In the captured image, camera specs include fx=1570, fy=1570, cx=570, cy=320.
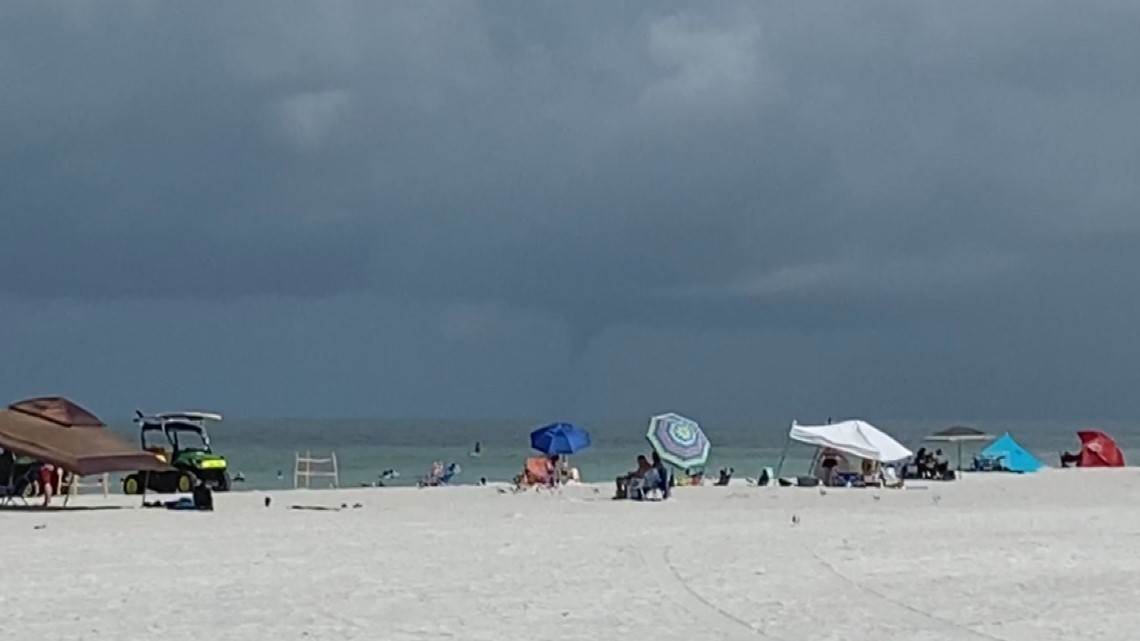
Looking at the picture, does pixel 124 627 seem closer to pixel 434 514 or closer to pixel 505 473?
pixel 434 514

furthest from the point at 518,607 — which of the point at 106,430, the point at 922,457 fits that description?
the point at 922,457

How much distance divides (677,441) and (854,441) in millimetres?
3520

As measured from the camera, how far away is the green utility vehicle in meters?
28.1

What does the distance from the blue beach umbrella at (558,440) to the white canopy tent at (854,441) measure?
4.60 meters

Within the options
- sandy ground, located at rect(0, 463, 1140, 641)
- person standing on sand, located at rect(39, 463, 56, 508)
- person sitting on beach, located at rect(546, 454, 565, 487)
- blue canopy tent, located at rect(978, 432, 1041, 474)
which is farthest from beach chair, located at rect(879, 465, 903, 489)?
person standing on sand, located at rect(39, 463, 56, 508)

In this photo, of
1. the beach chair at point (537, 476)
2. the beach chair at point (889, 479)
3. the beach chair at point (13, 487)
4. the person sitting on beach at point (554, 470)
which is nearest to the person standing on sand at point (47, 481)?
the beach chair at point (13, 487)

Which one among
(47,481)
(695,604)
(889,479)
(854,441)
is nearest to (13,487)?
(47,481)

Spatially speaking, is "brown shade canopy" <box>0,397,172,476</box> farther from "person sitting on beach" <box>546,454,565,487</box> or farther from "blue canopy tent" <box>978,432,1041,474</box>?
"blue canopy tent" <box>978,432,1041,474</box>

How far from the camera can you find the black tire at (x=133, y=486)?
2814cm

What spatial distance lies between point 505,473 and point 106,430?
27245 millimetres

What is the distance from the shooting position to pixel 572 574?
1378 cm

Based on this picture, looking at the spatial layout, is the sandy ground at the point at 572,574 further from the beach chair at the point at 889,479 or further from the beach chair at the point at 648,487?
the beach chair at the point at 889,479

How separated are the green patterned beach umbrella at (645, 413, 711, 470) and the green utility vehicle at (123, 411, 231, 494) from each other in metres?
8.18

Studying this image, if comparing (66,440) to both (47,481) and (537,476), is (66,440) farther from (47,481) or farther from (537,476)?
(537,476)
